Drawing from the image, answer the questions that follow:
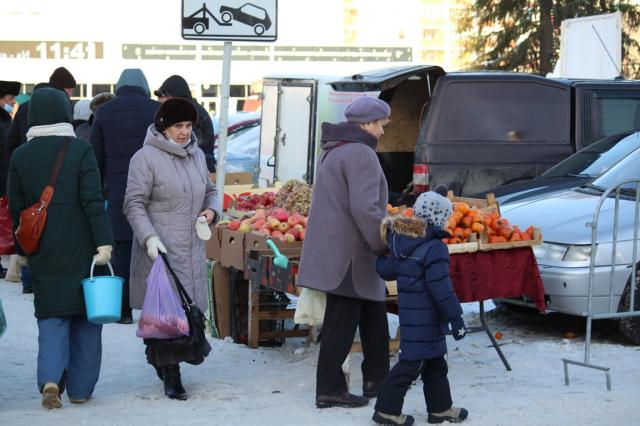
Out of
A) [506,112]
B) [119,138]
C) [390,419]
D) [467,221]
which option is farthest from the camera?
[506,112]

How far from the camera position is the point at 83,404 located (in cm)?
716

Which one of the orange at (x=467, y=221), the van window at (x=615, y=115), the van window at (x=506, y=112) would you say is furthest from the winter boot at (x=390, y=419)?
the van window at (x=615, y=115)

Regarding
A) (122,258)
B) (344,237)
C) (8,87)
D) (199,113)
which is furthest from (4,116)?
(344,237)

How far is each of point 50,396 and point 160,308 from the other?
0.79 m

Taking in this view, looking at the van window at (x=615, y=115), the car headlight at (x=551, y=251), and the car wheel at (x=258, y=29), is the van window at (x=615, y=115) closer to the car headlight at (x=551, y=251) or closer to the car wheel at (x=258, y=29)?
the car headlight at (x=551, y=251)

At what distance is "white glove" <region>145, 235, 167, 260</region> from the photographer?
7.07 m

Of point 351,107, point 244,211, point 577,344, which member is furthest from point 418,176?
point 351,107

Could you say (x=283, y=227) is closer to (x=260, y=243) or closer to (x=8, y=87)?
(x=260, y=243)

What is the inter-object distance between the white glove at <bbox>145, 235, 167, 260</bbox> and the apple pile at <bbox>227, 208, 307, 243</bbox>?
1442 mm

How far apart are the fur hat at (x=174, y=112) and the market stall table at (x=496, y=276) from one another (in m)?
1.89

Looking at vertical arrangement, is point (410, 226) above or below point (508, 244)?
above

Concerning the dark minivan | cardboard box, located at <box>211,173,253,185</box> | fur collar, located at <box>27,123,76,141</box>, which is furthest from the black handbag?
cardboard box, located at <box>211,173,253,185</box>

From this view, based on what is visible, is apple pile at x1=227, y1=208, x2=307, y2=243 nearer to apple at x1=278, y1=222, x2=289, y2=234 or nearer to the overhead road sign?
apple at x1=278, y1=222, x2=289, y2=234

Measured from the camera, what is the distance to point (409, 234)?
248 inches
